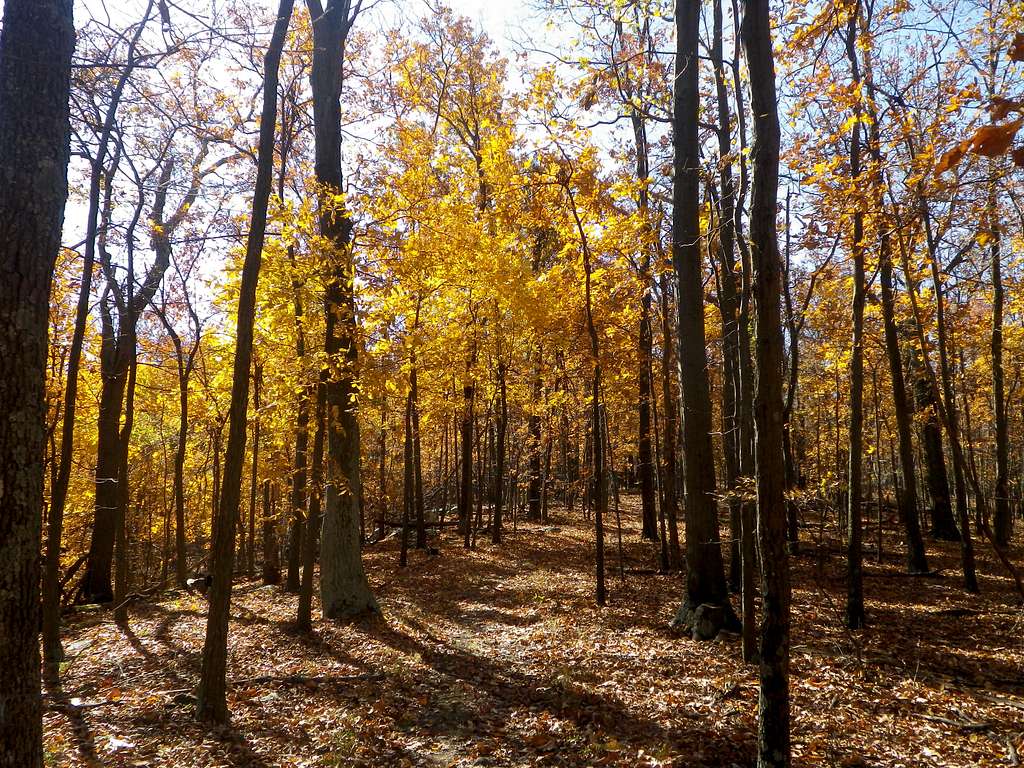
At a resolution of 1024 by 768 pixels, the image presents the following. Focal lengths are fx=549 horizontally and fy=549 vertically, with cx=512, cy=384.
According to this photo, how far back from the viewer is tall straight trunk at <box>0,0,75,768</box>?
2.95m

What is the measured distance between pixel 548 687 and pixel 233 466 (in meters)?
4.57

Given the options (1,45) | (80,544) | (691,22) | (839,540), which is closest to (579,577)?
(839,540)

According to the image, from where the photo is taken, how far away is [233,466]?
5.91 m

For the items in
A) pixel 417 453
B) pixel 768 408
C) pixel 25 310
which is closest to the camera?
pixel 25 310

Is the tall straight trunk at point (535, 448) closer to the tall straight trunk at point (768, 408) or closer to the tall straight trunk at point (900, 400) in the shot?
the tall straight trunk at point (900, 400)

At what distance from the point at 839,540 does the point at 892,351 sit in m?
10.2

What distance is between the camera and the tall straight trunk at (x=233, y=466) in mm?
5891

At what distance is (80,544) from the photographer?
2016 centimetres

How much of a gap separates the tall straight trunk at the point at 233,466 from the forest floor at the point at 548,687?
1.42 feet

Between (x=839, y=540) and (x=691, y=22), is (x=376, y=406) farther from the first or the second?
(x=839, y=540)

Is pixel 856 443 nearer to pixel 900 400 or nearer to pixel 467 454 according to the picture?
pixel 900 400

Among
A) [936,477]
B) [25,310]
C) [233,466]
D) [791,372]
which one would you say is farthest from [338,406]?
[936,477]

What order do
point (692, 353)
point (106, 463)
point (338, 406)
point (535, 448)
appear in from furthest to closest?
point (535, 448)
point (106, 463)
point (338, 406)
point (692, 353)

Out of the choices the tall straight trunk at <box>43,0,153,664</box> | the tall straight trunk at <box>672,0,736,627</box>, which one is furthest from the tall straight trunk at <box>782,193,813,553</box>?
the tall straight trunk at <box>43,0,153,664</box>
